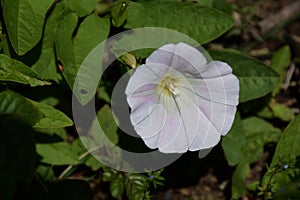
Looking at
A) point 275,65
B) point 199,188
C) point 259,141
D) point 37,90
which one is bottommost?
point 199,188

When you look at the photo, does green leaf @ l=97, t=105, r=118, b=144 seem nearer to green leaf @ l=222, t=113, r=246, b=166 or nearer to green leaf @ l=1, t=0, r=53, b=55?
green leaf @ l=222, t=113, r=246, b=166

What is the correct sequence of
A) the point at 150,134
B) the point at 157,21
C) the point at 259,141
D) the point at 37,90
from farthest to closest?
the point at 259,141 < the point at 37,90 < the point at 157,21 < the point at 150,134

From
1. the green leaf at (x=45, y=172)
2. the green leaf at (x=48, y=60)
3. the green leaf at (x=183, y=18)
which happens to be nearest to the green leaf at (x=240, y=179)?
the green leaf at (x=183, y=18)

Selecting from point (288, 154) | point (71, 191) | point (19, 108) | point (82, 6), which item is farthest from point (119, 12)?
point (288, 154)

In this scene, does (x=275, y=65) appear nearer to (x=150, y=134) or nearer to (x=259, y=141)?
(x=259, y=141)

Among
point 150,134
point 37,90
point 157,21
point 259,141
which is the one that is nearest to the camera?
point 150,134

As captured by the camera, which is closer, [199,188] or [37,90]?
[37,90]

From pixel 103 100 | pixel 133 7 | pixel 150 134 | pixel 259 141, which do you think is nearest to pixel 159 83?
pixel 150 134
